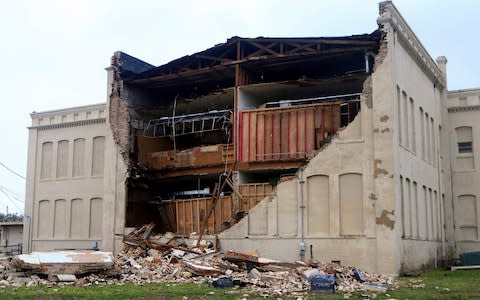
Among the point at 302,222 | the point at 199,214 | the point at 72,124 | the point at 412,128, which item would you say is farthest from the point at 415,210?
the point at 72,124

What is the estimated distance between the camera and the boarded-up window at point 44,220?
40156 mm

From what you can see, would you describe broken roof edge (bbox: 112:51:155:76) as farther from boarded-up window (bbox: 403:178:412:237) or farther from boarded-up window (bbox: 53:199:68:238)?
boarded-up window (bbox: 403:178:412:237)

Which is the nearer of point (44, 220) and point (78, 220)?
point (78, 220)

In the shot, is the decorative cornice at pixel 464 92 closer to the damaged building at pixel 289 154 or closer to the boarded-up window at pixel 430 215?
the damaged building at pixel 289 154

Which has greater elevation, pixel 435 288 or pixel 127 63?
pixel 127 63

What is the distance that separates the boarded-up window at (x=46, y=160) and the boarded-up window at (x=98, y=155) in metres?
3.77

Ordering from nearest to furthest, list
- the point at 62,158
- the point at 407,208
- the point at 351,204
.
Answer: the point at 351,204, the point at 407,208, the point at 62,158

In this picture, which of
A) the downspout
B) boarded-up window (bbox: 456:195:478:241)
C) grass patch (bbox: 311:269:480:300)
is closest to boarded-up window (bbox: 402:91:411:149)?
the downspout

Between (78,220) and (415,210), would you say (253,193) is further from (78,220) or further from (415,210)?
(78,220)

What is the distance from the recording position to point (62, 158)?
4097cm

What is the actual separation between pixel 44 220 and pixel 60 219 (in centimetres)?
140

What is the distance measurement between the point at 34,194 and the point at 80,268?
20069 millimetres

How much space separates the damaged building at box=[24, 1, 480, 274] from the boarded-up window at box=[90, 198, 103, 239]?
3.0 inches

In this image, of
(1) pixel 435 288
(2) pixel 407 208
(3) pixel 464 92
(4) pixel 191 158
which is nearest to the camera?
(1) pixel 435 288
